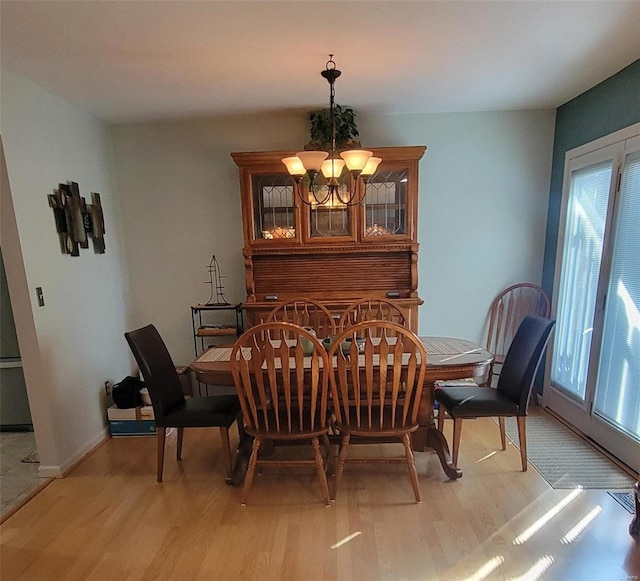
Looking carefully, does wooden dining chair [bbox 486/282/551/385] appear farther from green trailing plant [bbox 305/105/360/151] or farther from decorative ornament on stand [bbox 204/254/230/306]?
decorative ornament on stand [bbox 204/254/230/306]

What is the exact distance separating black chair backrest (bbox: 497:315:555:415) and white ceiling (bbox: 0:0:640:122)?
1470mm

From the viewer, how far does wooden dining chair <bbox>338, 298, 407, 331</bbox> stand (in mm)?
2686

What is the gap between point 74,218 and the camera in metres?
2.63

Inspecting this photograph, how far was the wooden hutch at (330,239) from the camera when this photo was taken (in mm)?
2930

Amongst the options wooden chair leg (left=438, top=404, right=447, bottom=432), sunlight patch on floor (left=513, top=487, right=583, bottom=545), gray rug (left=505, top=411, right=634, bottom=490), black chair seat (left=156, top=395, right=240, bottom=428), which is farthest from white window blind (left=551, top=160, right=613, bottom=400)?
black chair seat (left=156, top=395, right=240, bottom=428)

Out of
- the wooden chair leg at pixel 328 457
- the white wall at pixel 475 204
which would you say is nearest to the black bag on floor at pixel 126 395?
the wooden chair leg at pixel 328 457

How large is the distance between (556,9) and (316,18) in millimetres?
1032

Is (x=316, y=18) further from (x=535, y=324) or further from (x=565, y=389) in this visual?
(x=565, y=389)

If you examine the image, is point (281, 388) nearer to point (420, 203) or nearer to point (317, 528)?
point (317, 528)

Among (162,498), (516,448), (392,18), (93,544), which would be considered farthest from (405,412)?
(392,18)

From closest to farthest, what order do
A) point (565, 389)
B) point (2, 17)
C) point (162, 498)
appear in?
point (2, 17), point (162, 498), point (565, 389)

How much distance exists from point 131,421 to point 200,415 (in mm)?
1024

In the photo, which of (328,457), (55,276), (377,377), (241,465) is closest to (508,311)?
(377,377)

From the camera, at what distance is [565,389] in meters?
2.96
